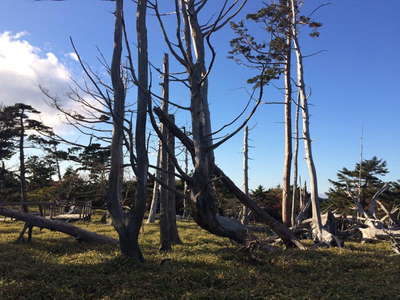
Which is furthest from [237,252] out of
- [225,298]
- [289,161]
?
[289,161]

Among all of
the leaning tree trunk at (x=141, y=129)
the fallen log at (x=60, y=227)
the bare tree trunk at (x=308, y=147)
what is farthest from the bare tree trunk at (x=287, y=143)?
the leaning tree trunk at (x=141, y=129)

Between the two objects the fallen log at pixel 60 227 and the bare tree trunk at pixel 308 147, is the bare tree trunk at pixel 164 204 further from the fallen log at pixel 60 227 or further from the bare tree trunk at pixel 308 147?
the bare tree trunk at pixel 308 147

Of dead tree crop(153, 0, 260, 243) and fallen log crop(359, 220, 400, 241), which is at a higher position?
dead tree crop(153, 0, 260, 243)

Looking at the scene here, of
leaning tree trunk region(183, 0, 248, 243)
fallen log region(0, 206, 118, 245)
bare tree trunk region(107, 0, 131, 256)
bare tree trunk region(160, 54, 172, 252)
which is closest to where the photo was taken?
leaning tree trunk region(183, 0, 248, 243)

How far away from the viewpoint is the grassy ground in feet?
17.2

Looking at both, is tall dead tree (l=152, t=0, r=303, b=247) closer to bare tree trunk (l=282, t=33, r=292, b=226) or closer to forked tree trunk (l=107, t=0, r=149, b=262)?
forked tree trunk (l=107, t=0, r=149, b=262)

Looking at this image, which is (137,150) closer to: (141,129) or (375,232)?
(141,129)

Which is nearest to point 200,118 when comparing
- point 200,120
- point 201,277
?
point 200,120

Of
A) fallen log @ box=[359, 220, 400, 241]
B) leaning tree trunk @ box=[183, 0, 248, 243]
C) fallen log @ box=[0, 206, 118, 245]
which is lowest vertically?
fallen log @ box=[359, 220, 400, 241]

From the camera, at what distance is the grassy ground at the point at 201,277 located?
5.25m

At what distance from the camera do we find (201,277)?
6.14m

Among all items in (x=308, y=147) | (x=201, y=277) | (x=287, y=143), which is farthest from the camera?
(x=287, y=143)

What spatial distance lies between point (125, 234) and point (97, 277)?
134cm

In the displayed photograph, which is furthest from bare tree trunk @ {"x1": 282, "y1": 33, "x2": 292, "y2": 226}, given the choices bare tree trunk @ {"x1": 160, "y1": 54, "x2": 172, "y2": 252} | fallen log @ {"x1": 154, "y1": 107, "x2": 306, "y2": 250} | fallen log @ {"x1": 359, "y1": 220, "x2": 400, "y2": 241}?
bare tree trunk @ {"x1": 160, "y1": 54, "x2": 172, "y2": 252}
